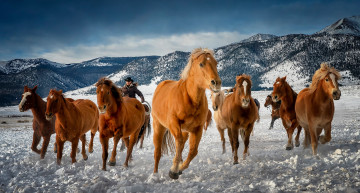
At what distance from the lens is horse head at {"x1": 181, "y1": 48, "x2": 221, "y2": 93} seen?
134 inches

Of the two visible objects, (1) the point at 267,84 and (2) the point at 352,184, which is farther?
(1) the point at 267,84

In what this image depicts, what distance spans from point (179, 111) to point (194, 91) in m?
0.45

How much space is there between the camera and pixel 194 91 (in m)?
3.88

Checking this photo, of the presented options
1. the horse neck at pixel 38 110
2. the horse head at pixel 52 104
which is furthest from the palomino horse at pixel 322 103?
the horse neck at pixel 38 110

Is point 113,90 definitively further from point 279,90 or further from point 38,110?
point 279,90

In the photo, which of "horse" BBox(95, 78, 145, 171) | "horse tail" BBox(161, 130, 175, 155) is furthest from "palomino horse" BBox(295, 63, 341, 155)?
"horse" BBox(95, 78, 145, 171)

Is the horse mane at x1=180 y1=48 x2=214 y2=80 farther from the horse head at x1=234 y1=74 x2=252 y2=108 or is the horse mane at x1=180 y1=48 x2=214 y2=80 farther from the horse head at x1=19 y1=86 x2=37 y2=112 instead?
the horse head at x1=19 y1=86 x2=37 y2=112

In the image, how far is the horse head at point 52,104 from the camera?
5410mm

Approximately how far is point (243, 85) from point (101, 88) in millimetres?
3705

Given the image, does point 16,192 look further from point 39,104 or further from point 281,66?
point 281,66

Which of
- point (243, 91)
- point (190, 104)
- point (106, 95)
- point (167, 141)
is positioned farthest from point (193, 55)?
point (167, 141)

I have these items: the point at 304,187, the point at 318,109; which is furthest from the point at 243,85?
the point at 304,187

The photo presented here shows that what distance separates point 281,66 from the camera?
16462 cm

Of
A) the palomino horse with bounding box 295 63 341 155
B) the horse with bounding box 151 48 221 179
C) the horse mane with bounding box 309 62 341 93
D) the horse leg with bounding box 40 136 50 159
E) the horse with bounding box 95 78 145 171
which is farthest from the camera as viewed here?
the horse leg with bounding box 40 136 50 159
